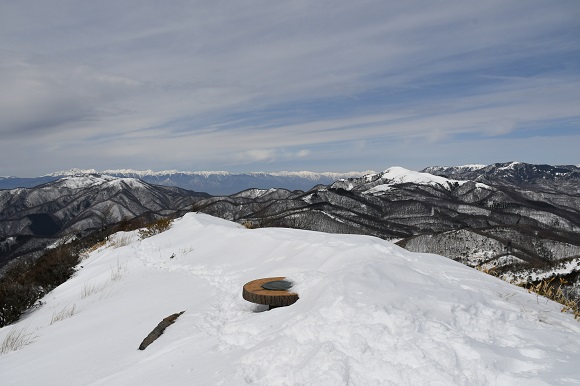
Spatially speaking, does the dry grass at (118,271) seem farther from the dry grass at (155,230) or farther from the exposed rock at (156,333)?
the dry grass at (155,230)

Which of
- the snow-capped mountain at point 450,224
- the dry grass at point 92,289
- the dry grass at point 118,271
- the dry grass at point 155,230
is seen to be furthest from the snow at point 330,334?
the snow-capped mountain at point 450,224

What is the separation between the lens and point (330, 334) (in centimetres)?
456

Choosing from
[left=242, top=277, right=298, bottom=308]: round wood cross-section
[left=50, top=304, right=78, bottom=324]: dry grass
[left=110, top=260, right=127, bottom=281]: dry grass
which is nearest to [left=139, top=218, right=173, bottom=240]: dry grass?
[left=110, top=260, right=127, bottom=281]: dry grass

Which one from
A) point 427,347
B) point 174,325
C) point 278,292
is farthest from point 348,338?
point 174,325

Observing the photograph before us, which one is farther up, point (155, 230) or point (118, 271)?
point (118, 271)

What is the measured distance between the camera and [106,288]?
37.9ft

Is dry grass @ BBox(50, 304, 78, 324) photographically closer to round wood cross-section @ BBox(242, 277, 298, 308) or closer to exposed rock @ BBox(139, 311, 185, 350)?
exposed rock @ BBox(139, 311, 185, 350)

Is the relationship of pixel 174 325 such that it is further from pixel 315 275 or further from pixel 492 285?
pixel 492 285

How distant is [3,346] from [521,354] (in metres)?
9.17

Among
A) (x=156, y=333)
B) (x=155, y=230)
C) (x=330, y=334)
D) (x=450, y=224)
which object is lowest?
(x=450, y=224)

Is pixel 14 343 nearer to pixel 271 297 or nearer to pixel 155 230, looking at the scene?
pixel 271 297

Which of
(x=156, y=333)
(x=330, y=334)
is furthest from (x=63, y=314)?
(x=330, y=334)

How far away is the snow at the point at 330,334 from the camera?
3850 mm

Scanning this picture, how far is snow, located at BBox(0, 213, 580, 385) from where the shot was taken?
385cm
